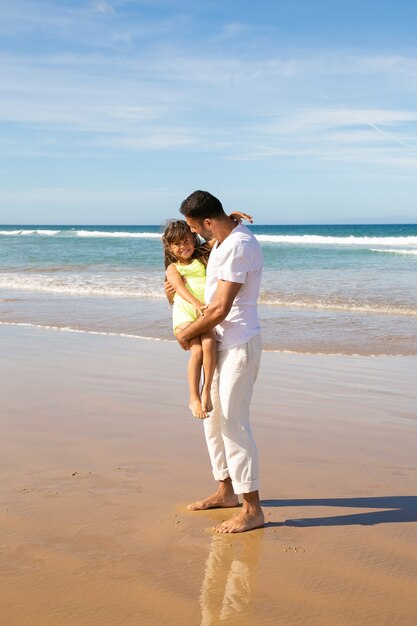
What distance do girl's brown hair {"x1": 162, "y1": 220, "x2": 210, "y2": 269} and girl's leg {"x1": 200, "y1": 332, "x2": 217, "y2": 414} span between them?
0.63m

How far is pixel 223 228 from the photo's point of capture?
12.9 feet

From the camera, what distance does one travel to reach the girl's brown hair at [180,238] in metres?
4.36

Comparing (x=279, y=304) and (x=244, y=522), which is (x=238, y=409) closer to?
(x=244, y=522)

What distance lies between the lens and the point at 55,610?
3031 millimetres

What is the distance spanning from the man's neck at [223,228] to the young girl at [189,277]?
142mm

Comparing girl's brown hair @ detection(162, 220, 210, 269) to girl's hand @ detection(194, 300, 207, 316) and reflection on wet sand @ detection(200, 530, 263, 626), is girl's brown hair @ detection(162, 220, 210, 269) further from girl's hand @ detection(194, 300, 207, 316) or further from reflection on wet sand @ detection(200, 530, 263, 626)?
reflection on wet sand @ detection(200, 530, 263, 626)

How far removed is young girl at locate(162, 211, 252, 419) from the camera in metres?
4.13

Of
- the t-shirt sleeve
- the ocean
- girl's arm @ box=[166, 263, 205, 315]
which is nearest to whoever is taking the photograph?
the t-shirt sleeve

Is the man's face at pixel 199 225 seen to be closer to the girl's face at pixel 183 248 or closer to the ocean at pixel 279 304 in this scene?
the girl's face at pixel 183 248

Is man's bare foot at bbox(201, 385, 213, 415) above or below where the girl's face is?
below

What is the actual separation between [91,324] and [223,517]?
8.11m

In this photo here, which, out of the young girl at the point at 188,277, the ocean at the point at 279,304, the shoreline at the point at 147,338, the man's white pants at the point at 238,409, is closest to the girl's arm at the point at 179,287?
the young girl at the point at 188,277

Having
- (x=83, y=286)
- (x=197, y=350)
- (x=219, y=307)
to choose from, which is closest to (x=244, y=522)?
(x=197, y=350)

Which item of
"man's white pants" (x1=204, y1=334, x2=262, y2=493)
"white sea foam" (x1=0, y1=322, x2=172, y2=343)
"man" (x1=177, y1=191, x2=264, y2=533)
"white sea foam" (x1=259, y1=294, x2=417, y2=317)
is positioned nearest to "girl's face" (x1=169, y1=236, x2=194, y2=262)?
"man" (x1=177, y1=191, x2=264, y2=533)
